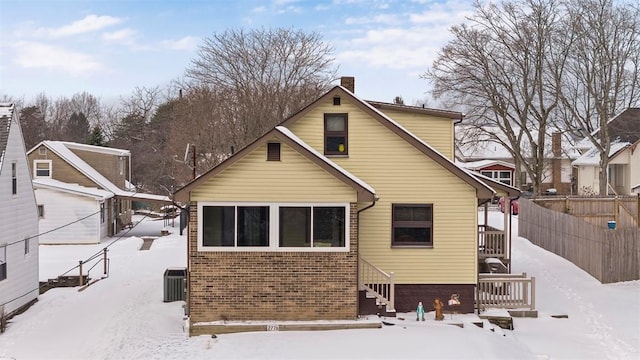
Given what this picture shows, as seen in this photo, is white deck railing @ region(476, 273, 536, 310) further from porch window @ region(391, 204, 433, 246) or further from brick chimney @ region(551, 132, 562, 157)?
brick chimney @ region(551, 132, 562, 157)

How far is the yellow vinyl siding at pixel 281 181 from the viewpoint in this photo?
15.0 meters

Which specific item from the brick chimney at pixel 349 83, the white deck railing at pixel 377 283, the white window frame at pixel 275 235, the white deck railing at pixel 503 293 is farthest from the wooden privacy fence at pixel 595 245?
the white window frame at pixel 275 235

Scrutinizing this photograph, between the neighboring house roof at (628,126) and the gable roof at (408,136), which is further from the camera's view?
the neighboring house roof at (628,126)

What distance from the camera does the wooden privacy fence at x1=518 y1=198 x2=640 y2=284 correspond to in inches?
813

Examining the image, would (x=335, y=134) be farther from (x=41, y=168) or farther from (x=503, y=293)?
(x=41, y=168)

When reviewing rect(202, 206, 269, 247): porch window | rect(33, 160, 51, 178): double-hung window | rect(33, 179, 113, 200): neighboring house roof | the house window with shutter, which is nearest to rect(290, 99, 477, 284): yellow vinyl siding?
the house window with shutter

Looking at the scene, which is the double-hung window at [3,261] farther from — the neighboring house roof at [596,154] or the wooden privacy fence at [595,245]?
the neighboring house roof at [596,154]

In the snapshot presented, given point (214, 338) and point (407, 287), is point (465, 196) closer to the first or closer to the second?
point (407, 287)

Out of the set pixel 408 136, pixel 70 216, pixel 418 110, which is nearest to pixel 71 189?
pixel 70 216

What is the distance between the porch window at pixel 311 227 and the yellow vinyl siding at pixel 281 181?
270 millimetres

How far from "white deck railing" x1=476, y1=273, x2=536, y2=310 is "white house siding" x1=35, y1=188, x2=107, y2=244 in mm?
24730

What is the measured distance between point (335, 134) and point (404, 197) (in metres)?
2.50

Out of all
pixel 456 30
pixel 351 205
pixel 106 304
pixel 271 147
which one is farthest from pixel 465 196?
pixel 456 30

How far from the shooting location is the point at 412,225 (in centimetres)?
1691
